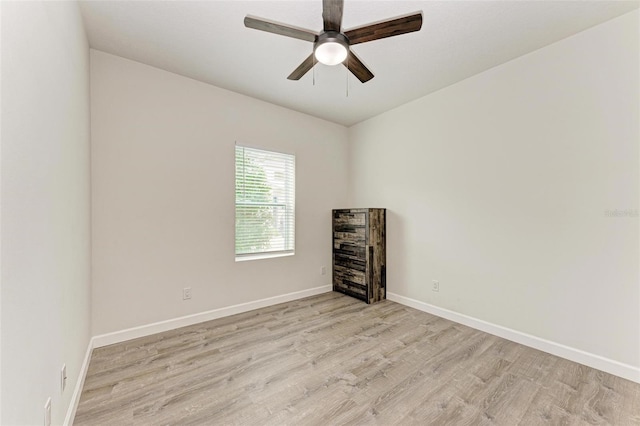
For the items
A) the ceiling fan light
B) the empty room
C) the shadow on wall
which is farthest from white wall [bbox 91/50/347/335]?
the ceiling fan light

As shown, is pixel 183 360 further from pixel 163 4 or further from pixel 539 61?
pixel 539 61

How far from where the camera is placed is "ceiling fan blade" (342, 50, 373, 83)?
205 cm

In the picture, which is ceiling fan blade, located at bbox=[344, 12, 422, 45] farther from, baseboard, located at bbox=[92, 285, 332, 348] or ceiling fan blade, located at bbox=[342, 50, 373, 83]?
baseboard, located at bbox=[92, 285, 332, 348]

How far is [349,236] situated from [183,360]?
8.27 feet

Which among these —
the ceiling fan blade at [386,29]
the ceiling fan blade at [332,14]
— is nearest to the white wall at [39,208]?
the ceiling fan blade at [332,14]

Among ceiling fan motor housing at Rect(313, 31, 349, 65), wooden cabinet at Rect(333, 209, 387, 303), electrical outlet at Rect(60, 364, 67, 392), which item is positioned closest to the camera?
electrical outlet at Rect(60, 364, 67, 392)

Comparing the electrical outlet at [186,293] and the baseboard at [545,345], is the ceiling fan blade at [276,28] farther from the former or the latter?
the baseboard at [545,345]

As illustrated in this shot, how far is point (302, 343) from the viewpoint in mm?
2641

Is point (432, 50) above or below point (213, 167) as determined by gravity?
above

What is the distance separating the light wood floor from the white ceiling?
2782 millimetres

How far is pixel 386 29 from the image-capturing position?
5.84 feet

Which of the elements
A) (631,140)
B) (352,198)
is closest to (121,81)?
(352,198)

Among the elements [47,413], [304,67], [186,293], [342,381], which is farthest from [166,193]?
[342,381]

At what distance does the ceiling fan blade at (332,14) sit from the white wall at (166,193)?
6.46ft
